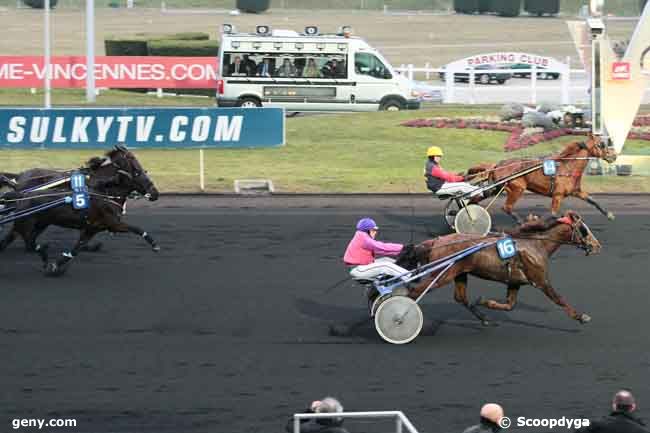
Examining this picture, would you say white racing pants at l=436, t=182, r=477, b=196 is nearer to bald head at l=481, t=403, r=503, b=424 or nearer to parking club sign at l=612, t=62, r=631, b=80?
parking club sign at l=612, t=62, r=631, b=80

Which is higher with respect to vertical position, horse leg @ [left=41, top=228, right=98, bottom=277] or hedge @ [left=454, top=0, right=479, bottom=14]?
hedge @ [left=454, top=0, right=479, bottom=14]

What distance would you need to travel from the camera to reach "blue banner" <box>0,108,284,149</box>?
20.4 metres

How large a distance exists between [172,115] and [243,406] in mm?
11576

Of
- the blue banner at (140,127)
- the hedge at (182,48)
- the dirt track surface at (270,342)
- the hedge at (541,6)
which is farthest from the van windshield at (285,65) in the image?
the hedge at (541,6)

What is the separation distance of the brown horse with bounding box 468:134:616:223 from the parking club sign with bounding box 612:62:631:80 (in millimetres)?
5686

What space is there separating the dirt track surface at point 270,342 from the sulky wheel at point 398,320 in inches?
5.8

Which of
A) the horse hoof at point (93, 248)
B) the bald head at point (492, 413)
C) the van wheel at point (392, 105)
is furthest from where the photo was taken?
the van wheel at point (392, 105)

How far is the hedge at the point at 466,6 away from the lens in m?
67.2

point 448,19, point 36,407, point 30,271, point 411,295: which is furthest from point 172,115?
point 448,19

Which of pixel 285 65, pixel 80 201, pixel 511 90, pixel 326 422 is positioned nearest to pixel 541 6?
pixel 511 90

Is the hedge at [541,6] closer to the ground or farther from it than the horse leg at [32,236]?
farther from it

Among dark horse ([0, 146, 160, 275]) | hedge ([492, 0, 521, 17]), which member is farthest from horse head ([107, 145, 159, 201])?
hedge ([492, 0, 521, 17])

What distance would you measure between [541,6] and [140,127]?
48.5 metres

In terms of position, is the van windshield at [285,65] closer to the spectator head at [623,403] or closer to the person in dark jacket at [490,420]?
the person in dark jacket at [490,420]
